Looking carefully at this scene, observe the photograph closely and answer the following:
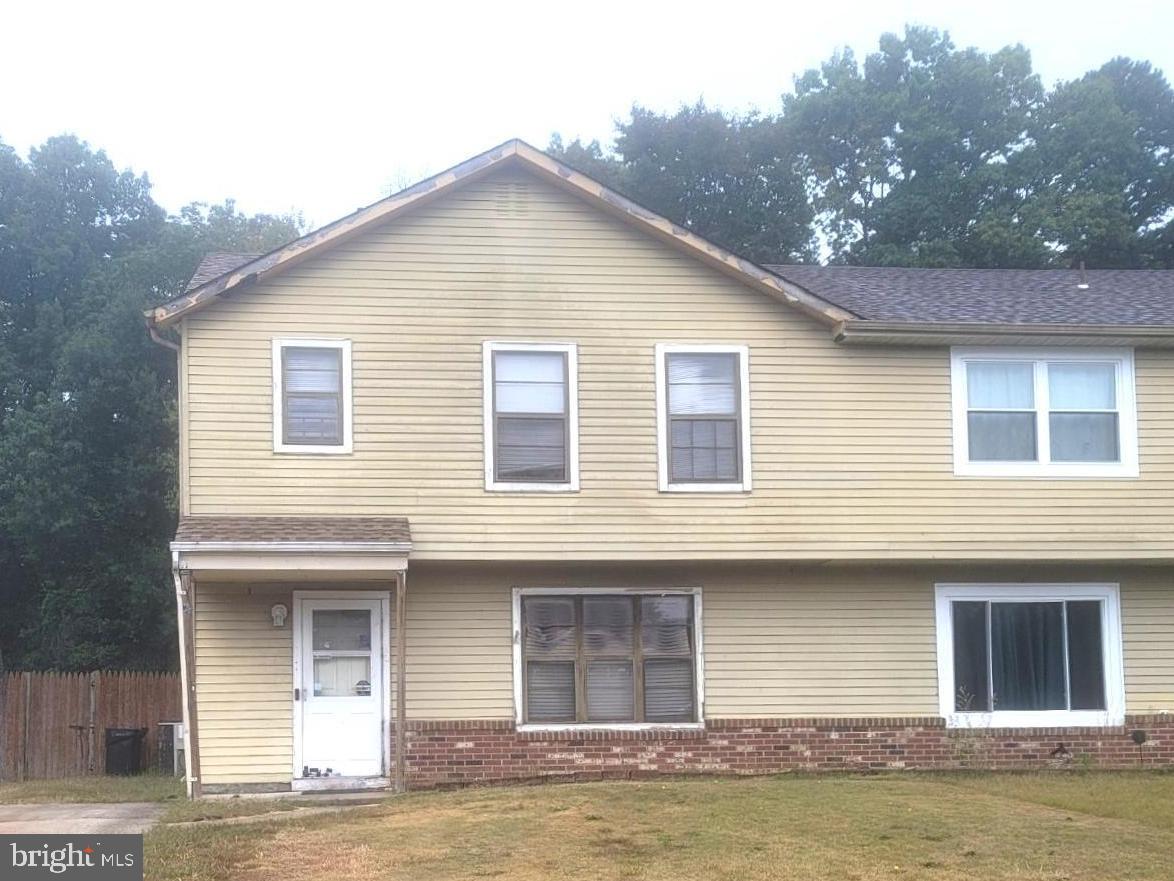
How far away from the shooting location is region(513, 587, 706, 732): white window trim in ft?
53.2

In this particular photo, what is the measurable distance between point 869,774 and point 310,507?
22.5ft

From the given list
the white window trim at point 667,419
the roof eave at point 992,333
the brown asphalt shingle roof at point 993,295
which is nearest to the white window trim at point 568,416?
the white window trim at point 667,419

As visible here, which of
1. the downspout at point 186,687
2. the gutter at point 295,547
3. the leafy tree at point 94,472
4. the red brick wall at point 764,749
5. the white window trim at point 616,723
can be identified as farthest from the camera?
the leafy tree at point 94,472

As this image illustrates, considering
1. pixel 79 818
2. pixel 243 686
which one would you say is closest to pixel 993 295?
pixel 243 686

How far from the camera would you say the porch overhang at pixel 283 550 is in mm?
14680

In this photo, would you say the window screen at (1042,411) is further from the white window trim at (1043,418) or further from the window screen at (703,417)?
the window screen at (703,417)

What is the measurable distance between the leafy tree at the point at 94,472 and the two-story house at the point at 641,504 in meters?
16.4

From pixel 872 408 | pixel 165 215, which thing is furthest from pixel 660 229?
pixel 165 215

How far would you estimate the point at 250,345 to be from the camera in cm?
1583

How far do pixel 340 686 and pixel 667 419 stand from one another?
469cm

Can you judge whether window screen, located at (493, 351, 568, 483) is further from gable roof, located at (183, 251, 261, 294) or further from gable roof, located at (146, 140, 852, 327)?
gable roof, located at (183, 251, 261, 294)

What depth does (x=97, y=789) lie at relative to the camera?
1886cm

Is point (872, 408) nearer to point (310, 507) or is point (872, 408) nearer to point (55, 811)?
point (310, 507)

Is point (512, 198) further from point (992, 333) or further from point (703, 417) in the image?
point (992, 333)
